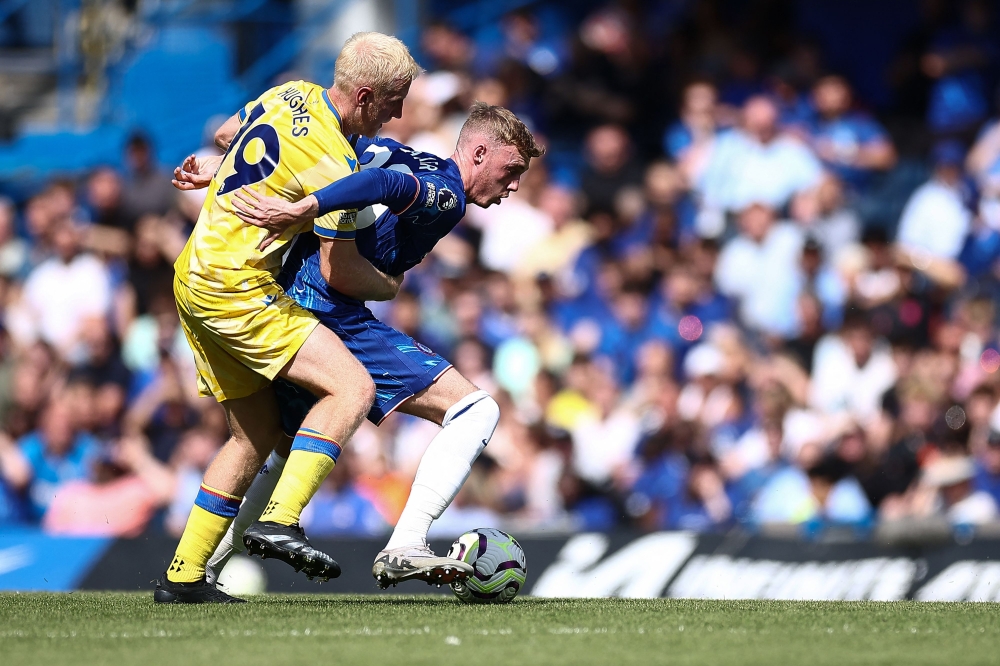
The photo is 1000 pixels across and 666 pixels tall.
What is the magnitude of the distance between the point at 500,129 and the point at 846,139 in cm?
647

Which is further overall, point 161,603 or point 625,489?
point 625,489

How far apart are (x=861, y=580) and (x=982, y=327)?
326cm

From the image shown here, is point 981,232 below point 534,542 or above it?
above

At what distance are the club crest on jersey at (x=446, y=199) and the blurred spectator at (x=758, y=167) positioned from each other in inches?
237

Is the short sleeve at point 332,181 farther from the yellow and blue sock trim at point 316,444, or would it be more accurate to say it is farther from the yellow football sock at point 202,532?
the yellow football sock at point 202,532

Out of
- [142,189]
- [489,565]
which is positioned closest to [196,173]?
[489,565]

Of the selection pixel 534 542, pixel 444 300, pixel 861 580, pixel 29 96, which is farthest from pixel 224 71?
pixel 861 580

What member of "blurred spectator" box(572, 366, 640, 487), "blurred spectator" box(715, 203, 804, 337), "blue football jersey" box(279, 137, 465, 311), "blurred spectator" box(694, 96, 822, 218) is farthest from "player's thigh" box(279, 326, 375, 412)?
"blurred spectator" box(694, 96, 822, 218)

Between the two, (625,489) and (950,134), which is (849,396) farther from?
(950,134)

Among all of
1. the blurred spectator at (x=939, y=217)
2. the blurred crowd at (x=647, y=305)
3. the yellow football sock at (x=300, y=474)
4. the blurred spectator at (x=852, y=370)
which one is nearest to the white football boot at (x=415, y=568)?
the yellow football sock at (x=300, y=474)

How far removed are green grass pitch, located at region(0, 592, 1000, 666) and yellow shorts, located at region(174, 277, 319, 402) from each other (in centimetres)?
100

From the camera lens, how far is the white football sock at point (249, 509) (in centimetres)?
605

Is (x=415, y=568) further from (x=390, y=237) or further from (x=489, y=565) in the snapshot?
(x=390, y=237)

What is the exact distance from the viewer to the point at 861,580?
750 cm
